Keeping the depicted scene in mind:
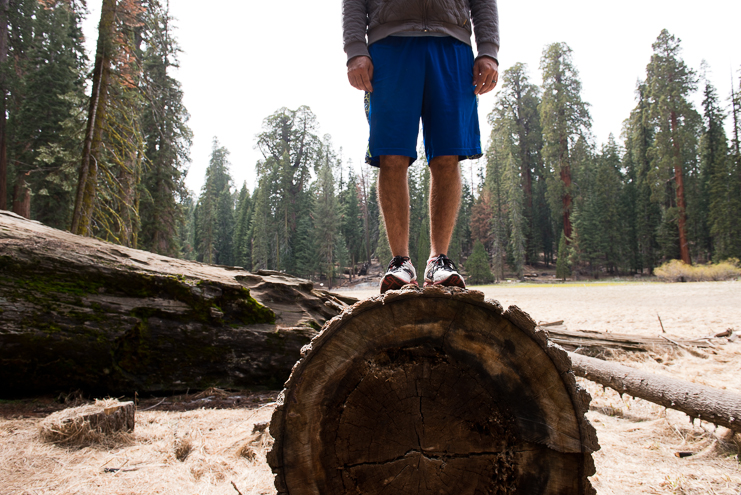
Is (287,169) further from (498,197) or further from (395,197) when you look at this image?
(395,197)

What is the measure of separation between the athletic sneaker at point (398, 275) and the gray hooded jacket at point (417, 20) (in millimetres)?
1171

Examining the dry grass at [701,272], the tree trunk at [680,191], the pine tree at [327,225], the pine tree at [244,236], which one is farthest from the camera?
the pine tree at [244,236]

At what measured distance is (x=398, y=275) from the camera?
1907 mm

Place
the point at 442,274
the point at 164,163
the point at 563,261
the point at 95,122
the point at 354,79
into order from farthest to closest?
1. the point at 563,261
2. the point at 164,163
3. the point at 95,122
4. the point at 354,79
5. the point at 442,274

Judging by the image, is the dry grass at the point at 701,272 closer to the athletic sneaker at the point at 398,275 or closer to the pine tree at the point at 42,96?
the athletic sneaker at the point at 398,275

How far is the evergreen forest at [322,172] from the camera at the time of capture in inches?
330

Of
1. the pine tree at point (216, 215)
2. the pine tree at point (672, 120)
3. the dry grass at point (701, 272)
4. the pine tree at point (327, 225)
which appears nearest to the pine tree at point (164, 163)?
the pine tree at point (327, 225)

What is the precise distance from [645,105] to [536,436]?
137ft

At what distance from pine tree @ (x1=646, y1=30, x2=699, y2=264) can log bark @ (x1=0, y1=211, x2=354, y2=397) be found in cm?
3290

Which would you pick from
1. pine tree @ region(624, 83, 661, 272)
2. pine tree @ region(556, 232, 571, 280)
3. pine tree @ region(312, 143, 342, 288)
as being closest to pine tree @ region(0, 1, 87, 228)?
pine tree @ region(312, 143, 342, 288)

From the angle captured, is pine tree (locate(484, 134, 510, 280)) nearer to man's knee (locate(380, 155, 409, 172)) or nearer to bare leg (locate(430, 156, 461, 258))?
bare leg (locate(430, 156, 461, 258))

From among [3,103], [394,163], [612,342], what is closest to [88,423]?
[394,163]

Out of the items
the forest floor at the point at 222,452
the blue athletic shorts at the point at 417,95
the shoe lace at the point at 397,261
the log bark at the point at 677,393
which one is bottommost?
the forest floor at the point at 222,452

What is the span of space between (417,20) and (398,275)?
1.40 meters
